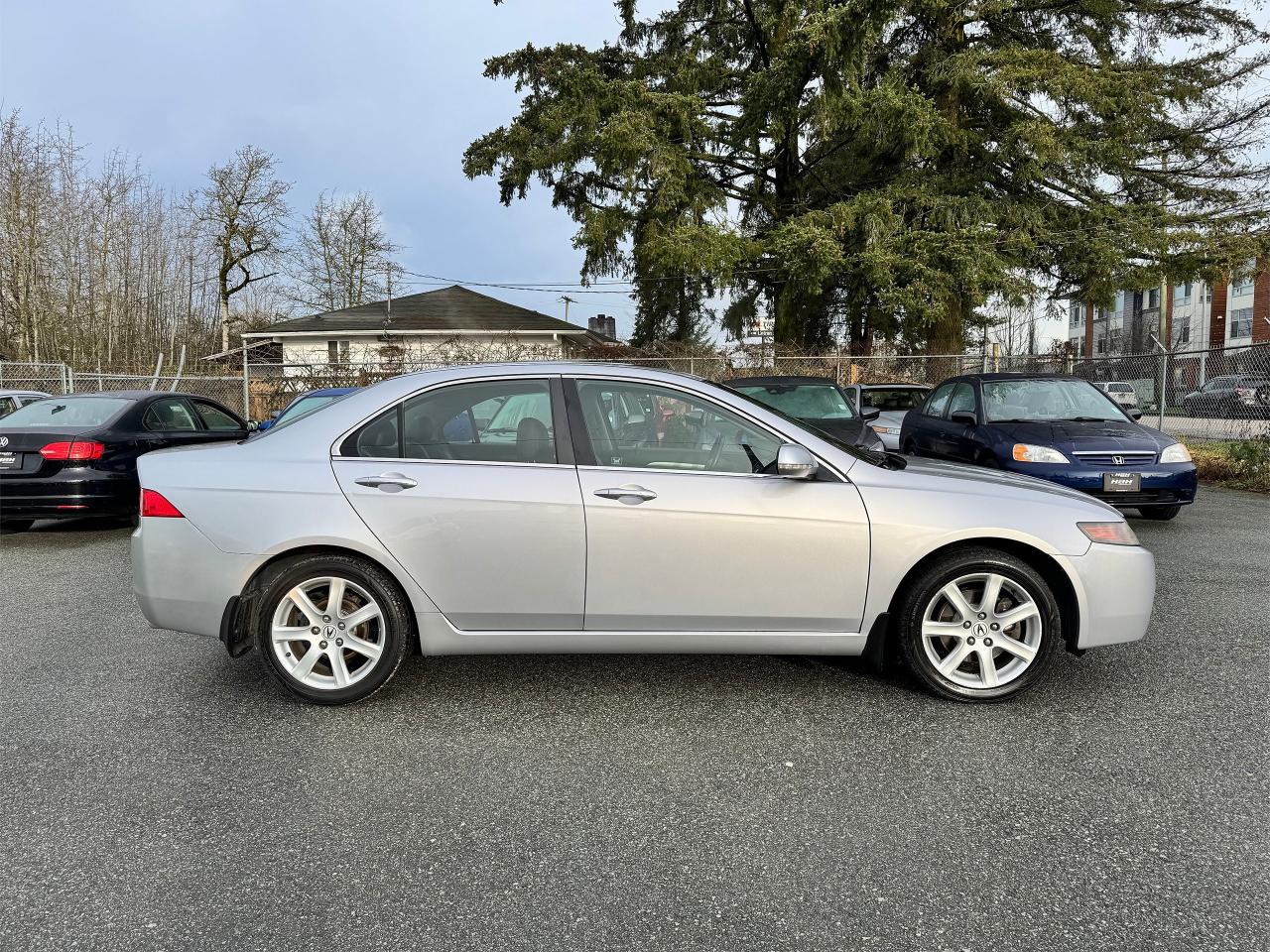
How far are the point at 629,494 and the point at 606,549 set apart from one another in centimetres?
26

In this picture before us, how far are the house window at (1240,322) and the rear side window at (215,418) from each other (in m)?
61.9

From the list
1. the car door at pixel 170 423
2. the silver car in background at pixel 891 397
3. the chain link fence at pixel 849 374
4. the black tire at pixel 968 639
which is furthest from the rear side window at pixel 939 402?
the car door at pixel 170 423

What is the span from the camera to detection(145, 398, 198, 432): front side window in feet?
27.8

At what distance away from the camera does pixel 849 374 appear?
20156mm

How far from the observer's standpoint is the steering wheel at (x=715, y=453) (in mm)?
3650

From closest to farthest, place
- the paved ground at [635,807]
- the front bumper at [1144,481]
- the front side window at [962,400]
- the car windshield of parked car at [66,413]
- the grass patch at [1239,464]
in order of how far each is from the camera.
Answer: the paved ground at [635,807], the front bumper at [1144,481], the car windshield of parked car at [66,413], the front side window at [962,400], the grass patch at [1239,464]

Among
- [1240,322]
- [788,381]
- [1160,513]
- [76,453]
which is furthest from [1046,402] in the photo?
[1240,322]

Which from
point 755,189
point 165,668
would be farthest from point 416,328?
point 165,668

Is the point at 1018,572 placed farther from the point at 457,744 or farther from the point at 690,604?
the point at 457,744

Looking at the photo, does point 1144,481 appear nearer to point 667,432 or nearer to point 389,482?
point 667,432

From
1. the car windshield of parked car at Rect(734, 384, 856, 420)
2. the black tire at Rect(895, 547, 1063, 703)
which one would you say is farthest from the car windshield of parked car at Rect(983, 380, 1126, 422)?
the black tire at Rect(895, 547, 1063, 703)

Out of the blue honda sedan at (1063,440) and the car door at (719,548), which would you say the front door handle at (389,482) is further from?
the blue honda sedan at (1063,440)

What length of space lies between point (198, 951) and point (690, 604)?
2123mm

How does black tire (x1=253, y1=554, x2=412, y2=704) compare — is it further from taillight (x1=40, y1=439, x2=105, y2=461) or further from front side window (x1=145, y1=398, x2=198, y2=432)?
front side window (x1=145, y1=398, x2=198, y2=432)
